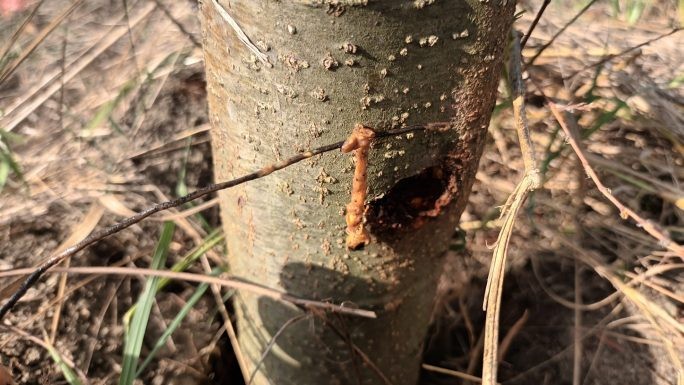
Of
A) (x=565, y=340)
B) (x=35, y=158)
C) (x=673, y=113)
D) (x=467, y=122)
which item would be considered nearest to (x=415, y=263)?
(x=467, y=122)

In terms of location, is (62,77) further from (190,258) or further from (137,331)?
(137,331)

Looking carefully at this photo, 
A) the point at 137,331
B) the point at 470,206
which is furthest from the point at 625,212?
the point at 470,206

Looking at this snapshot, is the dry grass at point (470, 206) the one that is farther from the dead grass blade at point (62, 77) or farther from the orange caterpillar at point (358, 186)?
the orange caterpillar at point (358, 186)

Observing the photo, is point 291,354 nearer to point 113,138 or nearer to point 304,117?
point 304,117

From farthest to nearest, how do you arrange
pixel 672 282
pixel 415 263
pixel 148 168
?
1. pixel 148 168
2. pixel 672 282
3. pixel 415 263

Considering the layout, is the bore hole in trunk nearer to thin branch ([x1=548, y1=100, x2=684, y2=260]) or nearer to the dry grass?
thin branch ([x1=548, y1=100, x2=684, y2=260])
